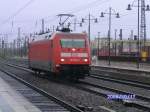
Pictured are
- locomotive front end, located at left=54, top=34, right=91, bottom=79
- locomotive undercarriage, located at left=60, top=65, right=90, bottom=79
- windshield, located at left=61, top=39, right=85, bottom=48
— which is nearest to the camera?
locomotive undercarriage, located at left=60, top=65, right=90, bottom=79

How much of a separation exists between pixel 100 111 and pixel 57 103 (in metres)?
2.80

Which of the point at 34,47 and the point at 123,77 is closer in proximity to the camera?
the point at 123,77

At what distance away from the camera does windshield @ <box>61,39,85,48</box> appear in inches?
1251

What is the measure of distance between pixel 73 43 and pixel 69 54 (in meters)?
0.86

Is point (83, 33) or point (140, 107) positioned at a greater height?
point (83, 33)

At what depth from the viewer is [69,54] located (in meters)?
31.5

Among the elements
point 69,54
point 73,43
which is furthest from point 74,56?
point 73,43

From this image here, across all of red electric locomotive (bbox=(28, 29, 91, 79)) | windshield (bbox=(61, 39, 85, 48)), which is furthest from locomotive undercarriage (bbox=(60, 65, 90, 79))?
windshield (bbox=(61, 39, 85, 48))

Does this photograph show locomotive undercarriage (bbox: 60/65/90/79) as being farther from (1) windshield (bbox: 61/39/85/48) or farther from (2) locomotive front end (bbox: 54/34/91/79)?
(1) windshield (bbox: 61/39/85/48)

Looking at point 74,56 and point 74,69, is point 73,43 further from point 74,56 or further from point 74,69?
point 74,69

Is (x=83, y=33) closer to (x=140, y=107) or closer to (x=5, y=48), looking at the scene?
(x=140, y=107)

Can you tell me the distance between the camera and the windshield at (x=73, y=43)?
3177 cm

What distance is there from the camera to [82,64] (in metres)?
31.0

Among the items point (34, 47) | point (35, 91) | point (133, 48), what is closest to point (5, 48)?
point (133, 48)
